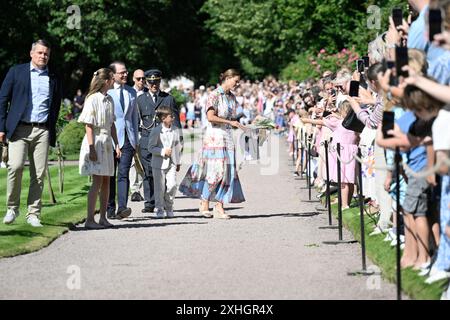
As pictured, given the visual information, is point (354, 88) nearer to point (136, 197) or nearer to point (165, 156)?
point (165, 156)

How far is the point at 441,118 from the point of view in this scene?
29.3ft

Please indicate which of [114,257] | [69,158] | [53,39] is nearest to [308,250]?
[114,257]

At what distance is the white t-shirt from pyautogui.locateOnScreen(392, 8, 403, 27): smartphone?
2.34 metres

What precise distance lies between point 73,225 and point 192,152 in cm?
1942

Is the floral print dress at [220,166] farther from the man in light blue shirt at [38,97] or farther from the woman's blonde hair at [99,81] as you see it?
the man in light blue shirt at [38,97]

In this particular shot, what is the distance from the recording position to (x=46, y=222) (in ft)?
51.1

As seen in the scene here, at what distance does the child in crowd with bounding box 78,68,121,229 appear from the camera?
1521cm

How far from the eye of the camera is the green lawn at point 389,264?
925 cm

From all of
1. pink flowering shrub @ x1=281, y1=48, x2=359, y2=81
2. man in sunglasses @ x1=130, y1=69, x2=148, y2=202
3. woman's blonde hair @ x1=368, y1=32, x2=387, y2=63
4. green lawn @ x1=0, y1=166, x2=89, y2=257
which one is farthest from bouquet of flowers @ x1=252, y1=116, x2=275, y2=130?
pink flowering shrub @ x1=281, y1=48, x2=359, y2=81

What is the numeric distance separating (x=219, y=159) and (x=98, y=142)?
7.52ft

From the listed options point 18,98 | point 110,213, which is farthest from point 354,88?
point 110,213

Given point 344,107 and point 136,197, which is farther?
point 136,197

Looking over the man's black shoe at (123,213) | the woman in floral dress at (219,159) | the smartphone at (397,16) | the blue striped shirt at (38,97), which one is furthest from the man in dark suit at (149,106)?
the smartphone at (397,16)
